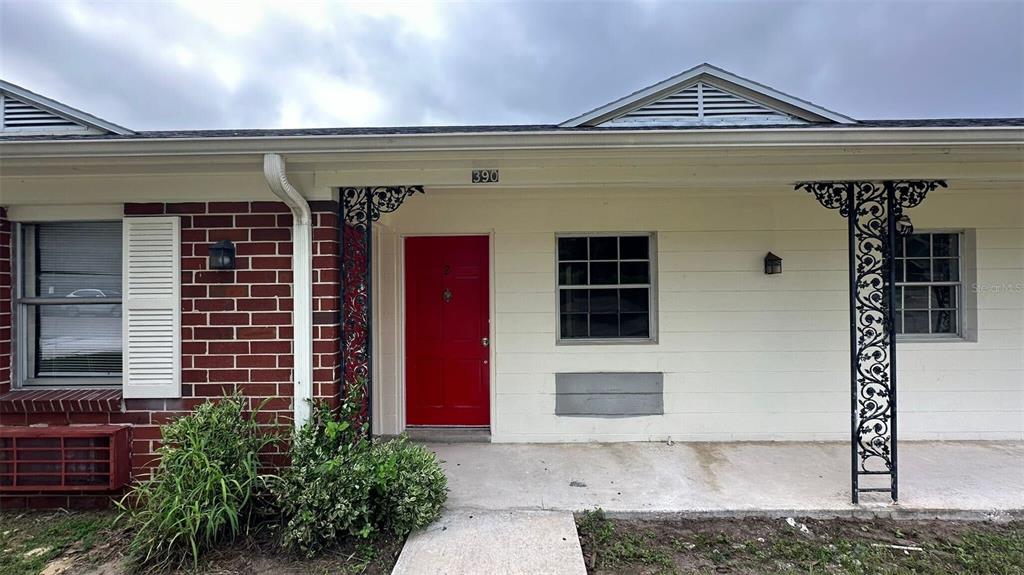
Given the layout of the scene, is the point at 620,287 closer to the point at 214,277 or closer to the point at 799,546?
the point at 799,546

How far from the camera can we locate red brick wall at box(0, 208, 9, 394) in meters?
3.19

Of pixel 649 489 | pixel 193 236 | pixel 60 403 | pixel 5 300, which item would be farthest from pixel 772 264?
pixel 5 300

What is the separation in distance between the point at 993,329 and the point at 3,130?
365 inches

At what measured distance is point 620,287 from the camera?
4.38m

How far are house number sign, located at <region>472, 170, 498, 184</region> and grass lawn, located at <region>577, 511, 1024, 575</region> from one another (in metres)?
2.25

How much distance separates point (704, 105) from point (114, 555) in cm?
544

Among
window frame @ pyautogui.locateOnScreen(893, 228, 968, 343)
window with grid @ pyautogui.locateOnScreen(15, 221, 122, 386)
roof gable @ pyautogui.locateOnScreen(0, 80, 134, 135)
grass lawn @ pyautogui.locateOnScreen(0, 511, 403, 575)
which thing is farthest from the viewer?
window frame @ pyautogui.locateOnScreen(893, 228, 968, 343)

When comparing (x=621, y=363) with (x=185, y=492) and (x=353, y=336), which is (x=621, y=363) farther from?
(x=185, y=492)

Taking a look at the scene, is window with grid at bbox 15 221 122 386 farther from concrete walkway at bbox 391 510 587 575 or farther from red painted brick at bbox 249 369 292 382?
concrete walkway at bbox 391 510 587 575

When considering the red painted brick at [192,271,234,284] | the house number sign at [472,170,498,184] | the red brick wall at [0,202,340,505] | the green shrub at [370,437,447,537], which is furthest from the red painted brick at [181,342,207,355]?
the house number sign at [472,170,498,184]

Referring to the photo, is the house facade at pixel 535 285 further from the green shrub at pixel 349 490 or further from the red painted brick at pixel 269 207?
the green shrub at pixel 349 490

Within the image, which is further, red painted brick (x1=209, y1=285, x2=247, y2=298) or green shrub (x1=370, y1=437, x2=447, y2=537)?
red painted brick (x1=209, y1=285, x2=247, y2=298)

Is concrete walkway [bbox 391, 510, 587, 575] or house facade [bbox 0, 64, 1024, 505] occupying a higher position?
house facade [bbox 0, 64, 1024, 505]

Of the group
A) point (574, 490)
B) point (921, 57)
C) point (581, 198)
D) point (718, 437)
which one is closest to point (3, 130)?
point (581, 198)
